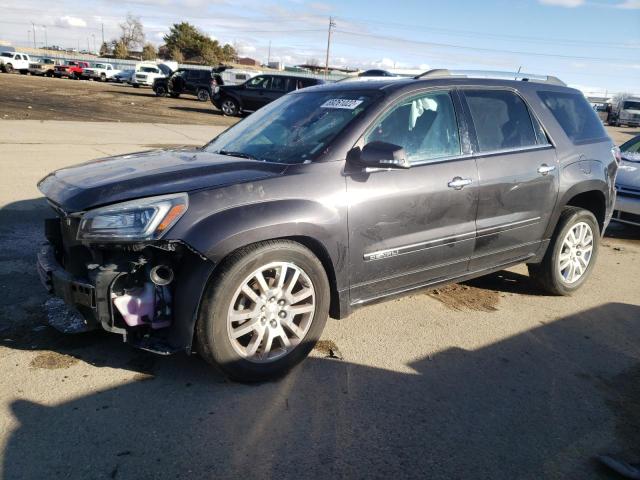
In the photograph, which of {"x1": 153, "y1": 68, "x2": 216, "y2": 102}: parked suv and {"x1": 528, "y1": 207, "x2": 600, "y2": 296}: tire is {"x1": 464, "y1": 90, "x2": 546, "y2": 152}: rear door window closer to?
{"x1": 528, "y1": 207, "x2": 600, "y2": 296}: tire

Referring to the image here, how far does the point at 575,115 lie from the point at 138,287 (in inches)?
165

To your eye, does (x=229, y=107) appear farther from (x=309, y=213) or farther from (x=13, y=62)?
(x=13, y=62)

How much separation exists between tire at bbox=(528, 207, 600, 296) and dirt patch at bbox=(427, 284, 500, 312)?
0.47m

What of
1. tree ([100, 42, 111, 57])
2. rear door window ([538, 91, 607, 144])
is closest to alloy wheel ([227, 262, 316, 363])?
rear door window ([538, 91, 607, 144])

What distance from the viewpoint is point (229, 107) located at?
23969 mm

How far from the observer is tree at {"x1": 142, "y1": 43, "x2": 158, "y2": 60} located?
284 feet

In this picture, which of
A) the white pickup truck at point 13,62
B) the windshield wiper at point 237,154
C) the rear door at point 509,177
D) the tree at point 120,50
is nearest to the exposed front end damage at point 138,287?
the windshield wiper at point 237,154

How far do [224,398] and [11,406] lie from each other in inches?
43.4

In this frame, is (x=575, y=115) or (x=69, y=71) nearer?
(x=575, y=115)

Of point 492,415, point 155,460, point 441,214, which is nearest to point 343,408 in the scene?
point 492,415

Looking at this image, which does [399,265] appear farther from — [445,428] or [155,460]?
[155,460]

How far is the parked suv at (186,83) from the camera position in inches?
1254

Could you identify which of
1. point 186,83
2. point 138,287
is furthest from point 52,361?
point 186,83

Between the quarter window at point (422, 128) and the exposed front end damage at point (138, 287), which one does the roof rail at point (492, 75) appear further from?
the exposed front end damage at point (138, 287)
